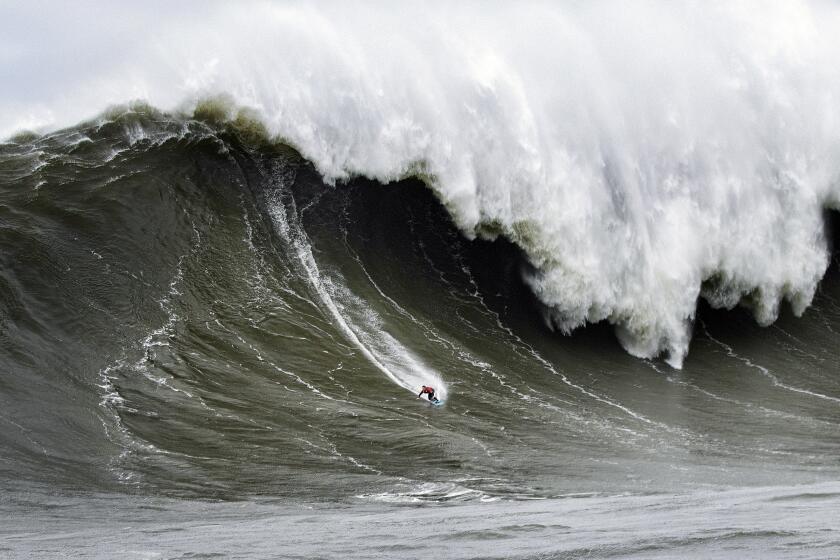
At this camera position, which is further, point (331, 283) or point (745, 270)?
point (745, 270)

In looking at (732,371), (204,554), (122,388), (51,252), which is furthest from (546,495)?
(51,252)

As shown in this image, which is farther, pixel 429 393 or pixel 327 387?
pixel 327 387

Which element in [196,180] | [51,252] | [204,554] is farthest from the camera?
[196,180]

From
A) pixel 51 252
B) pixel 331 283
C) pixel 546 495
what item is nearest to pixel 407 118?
pixel 331 283

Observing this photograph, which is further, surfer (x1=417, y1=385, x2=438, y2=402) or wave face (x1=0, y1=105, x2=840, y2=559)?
surfer (x1=417, y1=385, x2=438, y2=402)

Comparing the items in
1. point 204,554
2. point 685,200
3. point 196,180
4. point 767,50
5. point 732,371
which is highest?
point 767,50

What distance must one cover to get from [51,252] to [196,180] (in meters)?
3.28

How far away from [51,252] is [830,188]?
14101 mm

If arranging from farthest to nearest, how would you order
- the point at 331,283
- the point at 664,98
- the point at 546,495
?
the point at 664,98, the point at 331,283, the point at 546,495

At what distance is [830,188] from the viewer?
17875mm

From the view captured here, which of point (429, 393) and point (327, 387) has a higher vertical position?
point (327, 387)

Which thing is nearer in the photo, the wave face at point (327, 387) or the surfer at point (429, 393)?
the wave face at point (327, 387)

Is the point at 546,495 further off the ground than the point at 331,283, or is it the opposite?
the point at 331,283

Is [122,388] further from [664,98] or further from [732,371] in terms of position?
[664,98]
